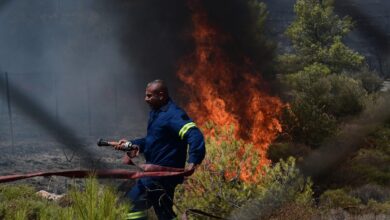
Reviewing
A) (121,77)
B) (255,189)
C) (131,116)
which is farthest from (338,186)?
(121,77)

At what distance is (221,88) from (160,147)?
17.4 metres

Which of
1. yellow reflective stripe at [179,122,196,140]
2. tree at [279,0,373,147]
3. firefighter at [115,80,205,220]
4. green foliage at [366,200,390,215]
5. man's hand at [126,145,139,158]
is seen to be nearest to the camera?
yellow reflective stripe at [179,122,196,140]

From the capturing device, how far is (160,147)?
5598 mm

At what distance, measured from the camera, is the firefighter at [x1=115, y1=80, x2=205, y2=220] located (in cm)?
547

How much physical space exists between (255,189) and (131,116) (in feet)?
64.3

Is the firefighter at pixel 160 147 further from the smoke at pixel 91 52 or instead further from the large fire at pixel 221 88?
the smoke at pixel 91 52

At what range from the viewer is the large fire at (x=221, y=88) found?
1788 centimetres

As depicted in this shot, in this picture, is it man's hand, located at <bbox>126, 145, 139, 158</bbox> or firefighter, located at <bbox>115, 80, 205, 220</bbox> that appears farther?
man's hand, located at <bbox>126, 145, 139, 158</bbox>

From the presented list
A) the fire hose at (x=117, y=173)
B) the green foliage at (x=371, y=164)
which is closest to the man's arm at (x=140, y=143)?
the fire hose at (x=117, y=173)

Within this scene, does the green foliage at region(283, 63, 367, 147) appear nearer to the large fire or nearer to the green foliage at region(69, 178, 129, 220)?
the large fire

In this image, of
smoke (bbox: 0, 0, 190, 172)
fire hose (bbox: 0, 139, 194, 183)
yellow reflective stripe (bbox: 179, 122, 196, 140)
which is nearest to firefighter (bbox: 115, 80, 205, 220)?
yellow reflective stripe (bbox: 179, 122, 196, 140)

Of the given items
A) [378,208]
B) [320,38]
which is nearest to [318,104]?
[378,208]

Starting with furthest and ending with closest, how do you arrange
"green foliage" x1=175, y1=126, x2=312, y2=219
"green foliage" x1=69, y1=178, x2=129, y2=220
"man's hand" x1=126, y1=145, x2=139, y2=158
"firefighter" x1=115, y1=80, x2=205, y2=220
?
"green foliage" x1=175, y1=126, x2=312, y2=219, "man's hand" x1=126, y1=145, x2=139, y2=158, "firefighter" x1=115, y1=80, x2=205, y2=220, "green foliage" x1=69, y1=178, x2=129, y2=220

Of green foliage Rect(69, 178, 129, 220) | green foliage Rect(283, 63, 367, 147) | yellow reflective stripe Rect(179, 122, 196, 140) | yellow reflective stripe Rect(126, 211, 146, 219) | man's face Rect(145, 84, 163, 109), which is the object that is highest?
man's face Rect(145, 84, 163, 109)
